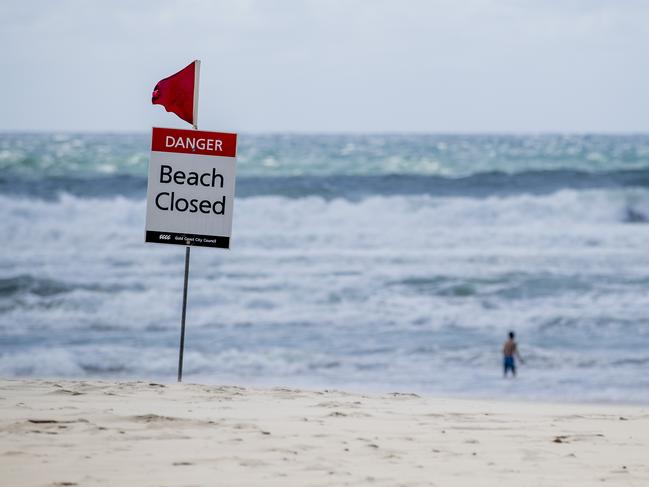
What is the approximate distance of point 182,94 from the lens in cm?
853

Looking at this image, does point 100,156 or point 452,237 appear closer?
point 452,237

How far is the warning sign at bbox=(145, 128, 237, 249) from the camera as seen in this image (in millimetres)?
8281

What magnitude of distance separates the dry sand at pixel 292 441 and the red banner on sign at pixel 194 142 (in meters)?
1.86

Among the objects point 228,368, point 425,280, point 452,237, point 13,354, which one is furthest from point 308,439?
point 452,237

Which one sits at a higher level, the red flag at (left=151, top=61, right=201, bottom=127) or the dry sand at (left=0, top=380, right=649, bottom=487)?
the red flag at (left=151, top=61, right=201, bottom=127)

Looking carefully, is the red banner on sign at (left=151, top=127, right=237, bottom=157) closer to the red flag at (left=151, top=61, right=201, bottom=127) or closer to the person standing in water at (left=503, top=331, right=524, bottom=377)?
the red flag at (left=151, top=61, right=201, bottom=127)

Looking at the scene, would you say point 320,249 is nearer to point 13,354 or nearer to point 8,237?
point 8,237

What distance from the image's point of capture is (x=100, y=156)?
45.7 meters

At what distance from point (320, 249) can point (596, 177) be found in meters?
15.8

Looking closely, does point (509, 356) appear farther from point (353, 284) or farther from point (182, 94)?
point (353, 284)

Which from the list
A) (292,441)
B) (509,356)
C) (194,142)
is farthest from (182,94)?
(509,356)

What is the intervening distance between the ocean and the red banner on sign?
4.38 metres

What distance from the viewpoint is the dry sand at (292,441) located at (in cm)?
555

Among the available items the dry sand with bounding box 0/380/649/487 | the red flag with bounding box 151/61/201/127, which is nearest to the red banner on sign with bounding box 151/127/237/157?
the red flag with bounding box 151/61/201/127
